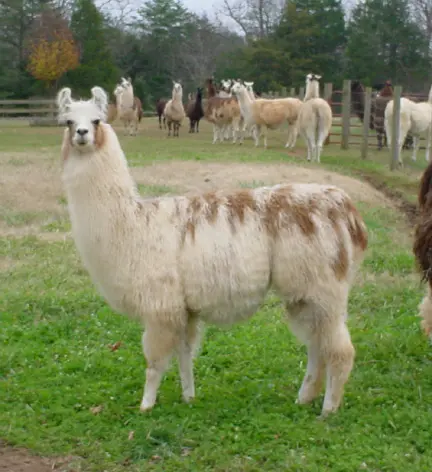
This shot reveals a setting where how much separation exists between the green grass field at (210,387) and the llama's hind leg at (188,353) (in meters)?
0.09

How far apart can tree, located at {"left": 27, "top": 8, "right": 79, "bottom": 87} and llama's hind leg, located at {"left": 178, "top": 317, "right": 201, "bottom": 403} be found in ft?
112

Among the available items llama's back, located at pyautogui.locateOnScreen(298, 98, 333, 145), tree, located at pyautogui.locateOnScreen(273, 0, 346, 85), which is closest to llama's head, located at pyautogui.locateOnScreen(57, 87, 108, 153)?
llama's back, located at pyautogui.locateOnScreen(298, 98, 333, 145)

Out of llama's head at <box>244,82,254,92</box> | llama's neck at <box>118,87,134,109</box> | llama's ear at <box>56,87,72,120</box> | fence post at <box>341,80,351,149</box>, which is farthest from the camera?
llama's neck at <box>118,87,134,109</box>

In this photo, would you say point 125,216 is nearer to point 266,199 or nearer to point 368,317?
point 266,199

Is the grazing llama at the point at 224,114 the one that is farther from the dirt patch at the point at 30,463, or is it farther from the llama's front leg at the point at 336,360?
the dirt patch at the point at 30,463

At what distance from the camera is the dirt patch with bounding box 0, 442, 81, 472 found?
3.66m

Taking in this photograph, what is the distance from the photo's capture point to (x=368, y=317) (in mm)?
6000

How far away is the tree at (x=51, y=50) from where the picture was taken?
3628 cm

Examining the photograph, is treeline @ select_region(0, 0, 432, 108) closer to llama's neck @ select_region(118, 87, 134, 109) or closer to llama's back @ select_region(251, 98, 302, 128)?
llama's neck @ select_region(118, 87, 134, 109)

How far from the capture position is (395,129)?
16016mm

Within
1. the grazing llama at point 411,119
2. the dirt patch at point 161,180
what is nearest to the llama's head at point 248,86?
the grazing llama at point 411,119

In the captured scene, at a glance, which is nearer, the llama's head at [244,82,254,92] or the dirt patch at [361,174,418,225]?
the dirt patch at [361,174,418,225]

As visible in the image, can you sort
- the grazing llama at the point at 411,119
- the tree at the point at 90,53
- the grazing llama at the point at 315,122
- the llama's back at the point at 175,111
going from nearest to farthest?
the grazing llama at the point at 411,119, the grazing llama at the point at 315,122, the llama's back at the point at 175,111, the tree at the point at 90,53

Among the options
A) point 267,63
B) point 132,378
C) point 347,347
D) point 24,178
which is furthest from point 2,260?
point 267,63
